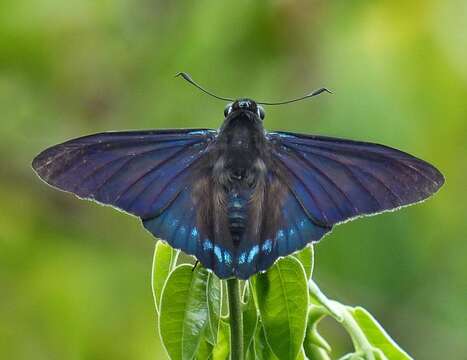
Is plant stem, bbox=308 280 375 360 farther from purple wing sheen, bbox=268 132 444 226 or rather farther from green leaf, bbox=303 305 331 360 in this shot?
purple wing sheen, bbox=268 132 444 226

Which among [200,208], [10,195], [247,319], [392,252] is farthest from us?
[10,195]

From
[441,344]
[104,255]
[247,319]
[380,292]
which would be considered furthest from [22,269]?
[247,319]

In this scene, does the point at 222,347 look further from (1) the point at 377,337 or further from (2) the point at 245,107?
(2) the point at 245,107

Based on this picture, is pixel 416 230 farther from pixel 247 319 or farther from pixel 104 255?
pixel 247 319

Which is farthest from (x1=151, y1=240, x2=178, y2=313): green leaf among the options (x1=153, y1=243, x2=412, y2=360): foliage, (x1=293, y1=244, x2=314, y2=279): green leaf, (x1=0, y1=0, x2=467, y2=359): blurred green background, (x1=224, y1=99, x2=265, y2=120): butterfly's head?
(x1=0, y1=0, x2=467, y2=359): blurred green background

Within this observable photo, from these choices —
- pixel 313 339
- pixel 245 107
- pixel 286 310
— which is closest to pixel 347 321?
pixel 313 339
